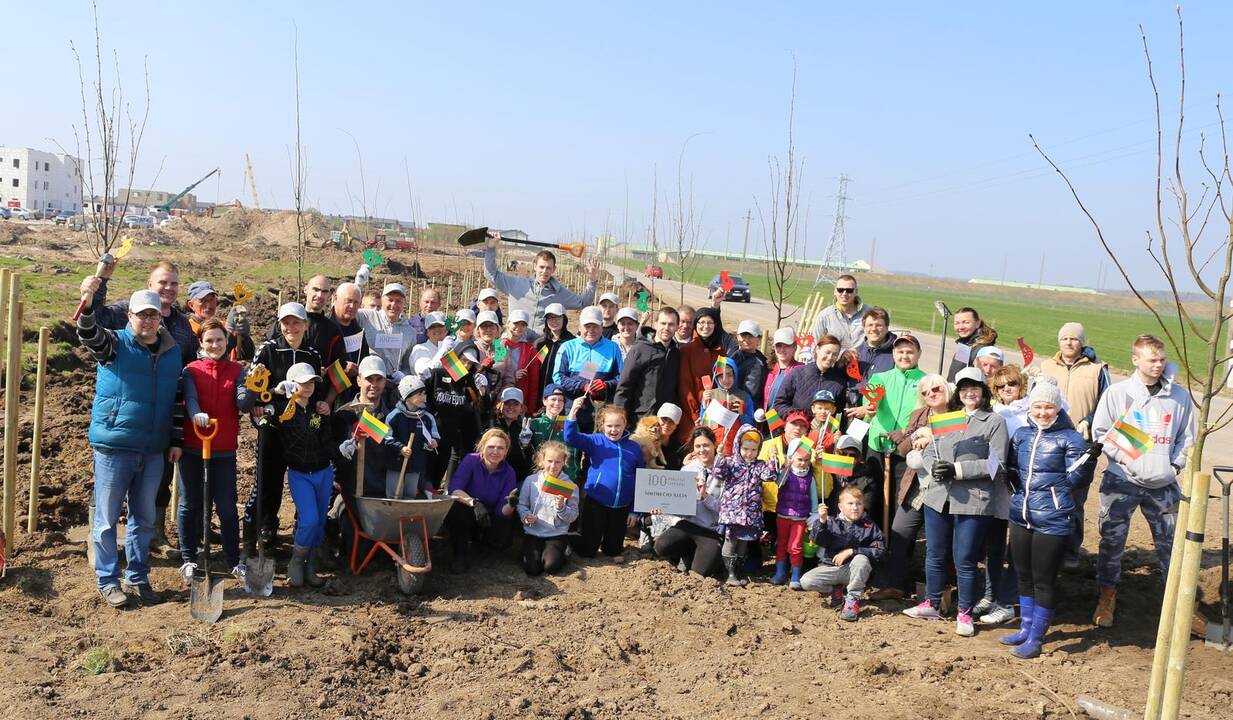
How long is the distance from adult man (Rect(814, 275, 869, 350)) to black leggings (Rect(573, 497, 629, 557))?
236 centimetres

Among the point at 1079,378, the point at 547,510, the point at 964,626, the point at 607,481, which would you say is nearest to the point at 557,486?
the point at 547,510

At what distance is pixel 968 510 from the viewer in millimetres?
5629

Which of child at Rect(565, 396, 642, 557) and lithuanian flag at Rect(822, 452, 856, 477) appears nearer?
lithuanian flag at Rect(822, 452, 856, 477)

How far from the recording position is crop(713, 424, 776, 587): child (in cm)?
642

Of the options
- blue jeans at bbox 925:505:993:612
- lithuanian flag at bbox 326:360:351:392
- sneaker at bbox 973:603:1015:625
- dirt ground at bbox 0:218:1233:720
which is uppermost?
lithuanian flag at bbox 326:360:351:392

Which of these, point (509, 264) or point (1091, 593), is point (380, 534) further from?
point (509, 264)

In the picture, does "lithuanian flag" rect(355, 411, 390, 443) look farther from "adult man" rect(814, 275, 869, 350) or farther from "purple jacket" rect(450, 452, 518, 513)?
"adult man" rect(814, 275, 869, 350)

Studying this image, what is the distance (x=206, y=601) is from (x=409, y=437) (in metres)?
1.56

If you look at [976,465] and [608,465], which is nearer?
[976,465]

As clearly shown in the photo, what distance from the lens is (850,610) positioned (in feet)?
19.5

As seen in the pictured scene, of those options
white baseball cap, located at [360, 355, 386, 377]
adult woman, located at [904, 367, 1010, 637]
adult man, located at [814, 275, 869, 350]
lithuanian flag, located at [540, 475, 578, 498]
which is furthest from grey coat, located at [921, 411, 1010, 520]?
white baseball cap, located at [360, 355, 386, 377]

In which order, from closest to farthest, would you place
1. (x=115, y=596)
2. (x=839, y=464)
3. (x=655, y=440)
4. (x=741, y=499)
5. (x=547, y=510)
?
(x=115, y=596), (x=839, y=464), (x=741, y=499), (x=547, y=510), (x=655, y=440)

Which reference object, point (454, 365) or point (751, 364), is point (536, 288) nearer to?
point (454, 365)

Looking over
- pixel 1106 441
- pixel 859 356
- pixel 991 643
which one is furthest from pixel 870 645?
pixel 859 356
